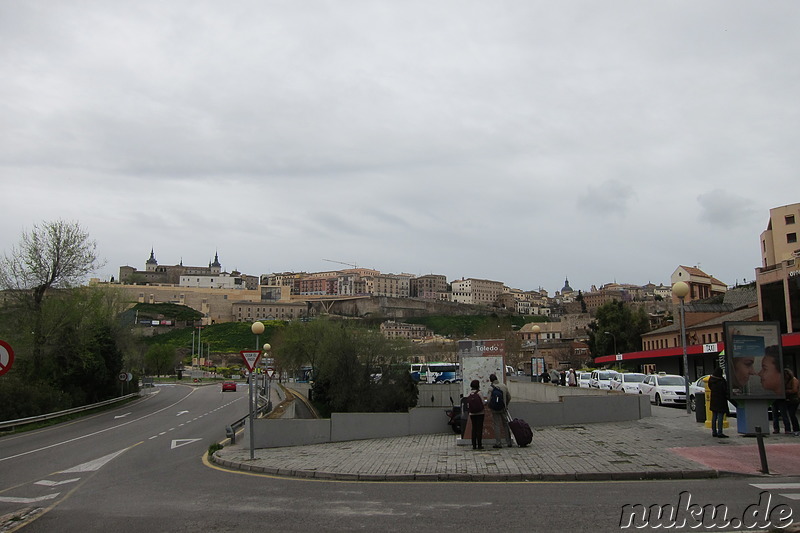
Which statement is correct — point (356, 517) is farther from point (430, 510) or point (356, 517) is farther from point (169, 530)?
point (169, 530)

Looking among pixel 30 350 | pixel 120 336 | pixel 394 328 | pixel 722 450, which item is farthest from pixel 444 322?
pixel 722 450

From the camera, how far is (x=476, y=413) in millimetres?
14992

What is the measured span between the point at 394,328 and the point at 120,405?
5003 inches

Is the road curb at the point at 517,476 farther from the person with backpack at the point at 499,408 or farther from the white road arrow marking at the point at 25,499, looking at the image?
the white road arrow marking at the point at 25,499

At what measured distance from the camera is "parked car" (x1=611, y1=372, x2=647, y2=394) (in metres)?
31.9

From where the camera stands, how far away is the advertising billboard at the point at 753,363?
14.0 m

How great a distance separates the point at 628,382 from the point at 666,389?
14.7ft

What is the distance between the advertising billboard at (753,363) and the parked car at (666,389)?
45.1 feet

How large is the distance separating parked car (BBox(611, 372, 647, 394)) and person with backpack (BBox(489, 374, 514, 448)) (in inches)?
702

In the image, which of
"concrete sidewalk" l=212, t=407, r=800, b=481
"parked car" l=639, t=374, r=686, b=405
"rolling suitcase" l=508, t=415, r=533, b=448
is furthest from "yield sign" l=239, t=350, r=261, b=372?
"parked car" l=639, t=374, r=686, b=405

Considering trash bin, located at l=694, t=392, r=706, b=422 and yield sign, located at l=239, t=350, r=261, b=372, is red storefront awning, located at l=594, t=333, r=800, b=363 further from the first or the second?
yield sign, located at l=239, t=350, r=261, b=372

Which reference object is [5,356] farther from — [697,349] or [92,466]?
[697,349]

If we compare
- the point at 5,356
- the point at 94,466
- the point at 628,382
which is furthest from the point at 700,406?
the point at 5,356

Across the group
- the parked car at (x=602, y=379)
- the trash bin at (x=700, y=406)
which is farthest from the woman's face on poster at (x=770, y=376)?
the parked car at (x=602, y=379)
